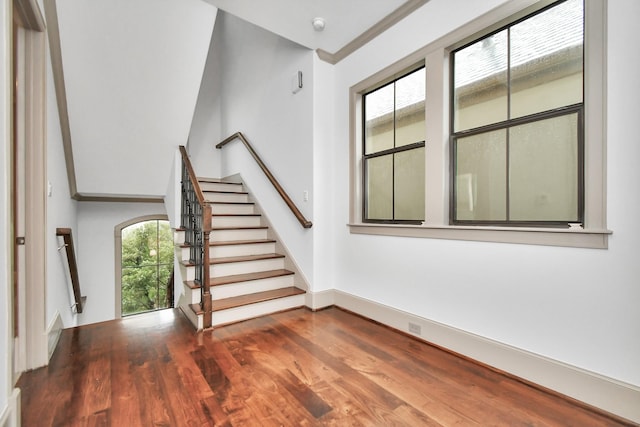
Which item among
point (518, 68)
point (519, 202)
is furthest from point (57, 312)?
point (518, 68)

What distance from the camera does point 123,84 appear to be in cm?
300

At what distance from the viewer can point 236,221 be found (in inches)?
156

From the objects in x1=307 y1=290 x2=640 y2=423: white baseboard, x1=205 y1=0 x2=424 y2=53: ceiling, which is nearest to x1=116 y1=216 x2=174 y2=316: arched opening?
x1=205 y1=0 x2=424 y2=53: ceiling

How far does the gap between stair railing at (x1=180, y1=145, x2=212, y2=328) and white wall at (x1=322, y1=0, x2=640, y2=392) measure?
1.37m

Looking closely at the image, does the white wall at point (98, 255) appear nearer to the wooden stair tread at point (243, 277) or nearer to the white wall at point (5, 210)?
the wooden stair tread at point (243, 277)

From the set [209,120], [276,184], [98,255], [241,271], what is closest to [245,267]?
[241,271]

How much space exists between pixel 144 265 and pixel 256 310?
3839 mm

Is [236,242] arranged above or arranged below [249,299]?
above

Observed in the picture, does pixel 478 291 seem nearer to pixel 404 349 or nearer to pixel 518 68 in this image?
pixel 404 349

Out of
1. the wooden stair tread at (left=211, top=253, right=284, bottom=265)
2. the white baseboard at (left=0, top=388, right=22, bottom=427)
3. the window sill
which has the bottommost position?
the white baseboard at (left=0, top=388, right=22, bottom=427)

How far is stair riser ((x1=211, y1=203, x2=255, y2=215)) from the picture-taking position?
4078 millimetres

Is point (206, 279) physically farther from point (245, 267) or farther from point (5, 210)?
point (5, 210)

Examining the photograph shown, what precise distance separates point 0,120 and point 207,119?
479 cm

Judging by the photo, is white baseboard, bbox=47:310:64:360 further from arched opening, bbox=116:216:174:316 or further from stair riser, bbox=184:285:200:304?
arched opening, bbox=116:216:174:316
